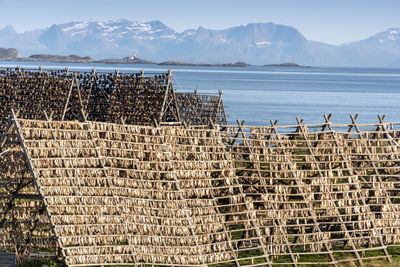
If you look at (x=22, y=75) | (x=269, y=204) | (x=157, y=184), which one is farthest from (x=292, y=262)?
(x=22, y=75)

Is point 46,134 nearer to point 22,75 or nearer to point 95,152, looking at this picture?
point 95,152

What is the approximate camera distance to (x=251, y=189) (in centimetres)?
1633

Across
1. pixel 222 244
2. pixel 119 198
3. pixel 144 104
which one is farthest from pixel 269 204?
pixel 144 104

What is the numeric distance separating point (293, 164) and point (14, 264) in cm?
742

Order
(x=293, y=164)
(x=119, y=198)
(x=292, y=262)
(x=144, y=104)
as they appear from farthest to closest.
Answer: (x=144, y=104) → (x=293, y=164) → (x=292, y=262) → (x=119, y=198)

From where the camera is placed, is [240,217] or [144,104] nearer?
[240,217]

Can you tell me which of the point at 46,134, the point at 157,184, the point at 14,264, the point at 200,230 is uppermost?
the point at 46,134

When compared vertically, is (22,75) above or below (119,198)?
above

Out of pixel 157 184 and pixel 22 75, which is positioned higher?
pixel 22 75

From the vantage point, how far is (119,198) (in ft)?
43.9

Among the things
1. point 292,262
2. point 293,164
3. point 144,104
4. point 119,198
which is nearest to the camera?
point 119,198

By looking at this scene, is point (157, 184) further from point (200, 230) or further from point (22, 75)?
point (22, 75)

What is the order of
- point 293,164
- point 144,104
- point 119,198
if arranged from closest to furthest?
point 119,198 → point 293,164 → point 144,104

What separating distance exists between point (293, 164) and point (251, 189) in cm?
135
